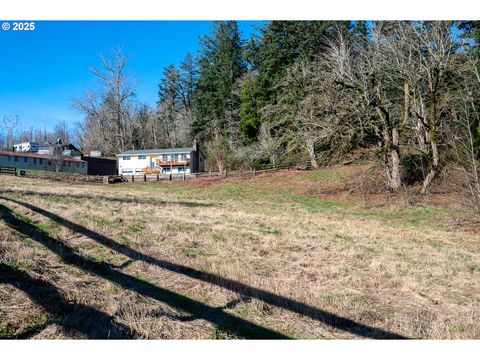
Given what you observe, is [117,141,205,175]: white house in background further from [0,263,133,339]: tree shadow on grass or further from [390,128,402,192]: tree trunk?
[0,263,133,339]: tree shadow on grass

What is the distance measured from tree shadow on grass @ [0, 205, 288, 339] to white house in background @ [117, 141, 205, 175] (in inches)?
1673

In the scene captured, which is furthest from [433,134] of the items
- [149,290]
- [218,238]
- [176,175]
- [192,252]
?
[176,175]

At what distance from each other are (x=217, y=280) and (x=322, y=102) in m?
20.5

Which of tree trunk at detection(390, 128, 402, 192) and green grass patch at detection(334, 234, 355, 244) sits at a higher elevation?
tree trunk at detection(390, 128, 402, 192)

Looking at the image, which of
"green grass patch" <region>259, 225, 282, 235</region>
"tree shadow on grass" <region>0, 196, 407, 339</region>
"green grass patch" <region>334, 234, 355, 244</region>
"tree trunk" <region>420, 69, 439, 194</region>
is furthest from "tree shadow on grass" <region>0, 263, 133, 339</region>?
"tree trunk" <region>420, 69, 439, 194</region>

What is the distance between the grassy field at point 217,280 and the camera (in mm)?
4105

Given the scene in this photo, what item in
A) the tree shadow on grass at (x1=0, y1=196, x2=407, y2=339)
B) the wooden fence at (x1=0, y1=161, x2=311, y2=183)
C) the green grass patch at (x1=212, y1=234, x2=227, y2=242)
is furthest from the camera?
the wooden fence at (x1=0, y1=161, x2=311, y2=183)

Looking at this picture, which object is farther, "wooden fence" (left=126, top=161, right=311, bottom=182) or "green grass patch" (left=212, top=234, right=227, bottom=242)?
"wooden fence" (left=126, top=161, right=311, bottom=182)

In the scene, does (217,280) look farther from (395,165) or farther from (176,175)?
(176,175)

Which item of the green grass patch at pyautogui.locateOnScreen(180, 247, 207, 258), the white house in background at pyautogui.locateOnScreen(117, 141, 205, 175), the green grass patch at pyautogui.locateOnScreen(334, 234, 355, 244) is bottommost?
the green grass patch at pyautogui.locateOnScreen(334, 234, 355, 244)

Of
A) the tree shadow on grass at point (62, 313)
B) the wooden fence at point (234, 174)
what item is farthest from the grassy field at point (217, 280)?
the wooden fence at point (234, 174)

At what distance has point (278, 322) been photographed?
436cm

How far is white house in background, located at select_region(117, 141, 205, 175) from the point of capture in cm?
4975

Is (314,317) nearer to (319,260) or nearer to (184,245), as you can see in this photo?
(319,260)
